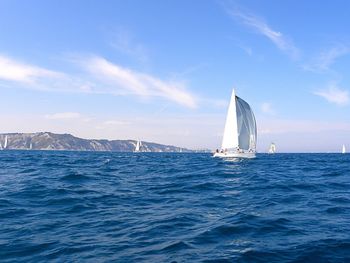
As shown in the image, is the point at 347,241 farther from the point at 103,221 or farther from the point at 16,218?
the point at 16,218

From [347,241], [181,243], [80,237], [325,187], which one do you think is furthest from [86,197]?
[325,187]

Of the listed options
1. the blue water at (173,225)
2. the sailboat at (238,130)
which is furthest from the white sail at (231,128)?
the blue water at (173,225)

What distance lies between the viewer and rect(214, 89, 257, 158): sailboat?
86.8m

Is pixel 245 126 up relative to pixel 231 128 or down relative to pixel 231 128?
up

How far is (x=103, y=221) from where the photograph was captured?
44.0 ft

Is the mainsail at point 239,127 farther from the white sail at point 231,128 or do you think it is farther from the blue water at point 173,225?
the blue water at point 173,225

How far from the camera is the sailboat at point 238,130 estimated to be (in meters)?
86.8

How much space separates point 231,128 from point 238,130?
1.83m

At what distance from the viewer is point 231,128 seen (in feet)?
290

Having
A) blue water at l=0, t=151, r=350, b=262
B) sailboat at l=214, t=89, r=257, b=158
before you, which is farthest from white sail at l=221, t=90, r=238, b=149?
blue water at l=0, t=151, r=350, b=262

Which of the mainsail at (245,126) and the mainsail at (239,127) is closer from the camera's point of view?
the mainsail at (239,127)

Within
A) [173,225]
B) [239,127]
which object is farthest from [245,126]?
[173,225]

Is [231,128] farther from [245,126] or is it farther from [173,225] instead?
[173,225]

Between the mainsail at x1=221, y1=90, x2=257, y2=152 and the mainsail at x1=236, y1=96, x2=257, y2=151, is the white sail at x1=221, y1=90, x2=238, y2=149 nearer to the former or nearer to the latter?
the mainsail at x1=221, y1=90, x2=257, y2=152
